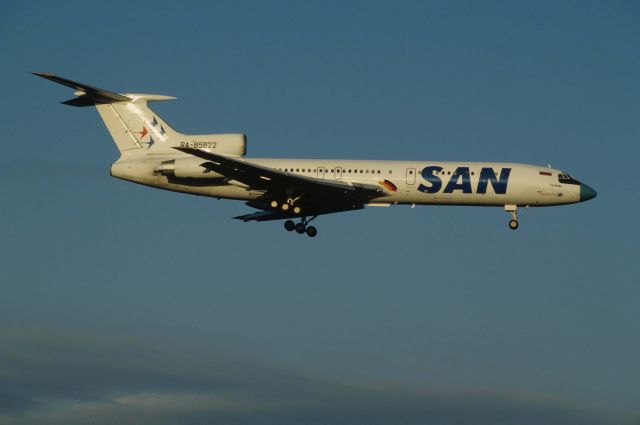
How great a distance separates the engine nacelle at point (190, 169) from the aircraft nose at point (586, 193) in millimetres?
16513

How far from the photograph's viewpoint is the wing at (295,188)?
43562 millimetres

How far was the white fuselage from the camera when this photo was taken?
150 ft

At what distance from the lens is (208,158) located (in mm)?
42875

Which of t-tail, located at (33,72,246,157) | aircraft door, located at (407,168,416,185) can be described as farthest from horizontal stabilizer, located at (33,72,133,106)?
aircraft door, located at (407,168,416,185)

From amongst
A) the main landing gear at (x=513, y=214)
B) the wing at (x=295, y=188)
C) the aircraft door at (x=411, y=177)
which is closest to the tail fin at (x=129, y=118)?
the wing at (x=295, y=188)

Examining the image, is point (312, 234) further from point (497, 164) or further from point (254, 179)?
point (497, 164)

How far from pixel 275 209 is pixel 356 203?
3.72 m

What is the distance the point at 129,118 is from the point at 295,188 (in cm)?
944

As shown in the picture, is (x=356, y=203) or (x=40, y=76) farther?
(x=356, y=203)

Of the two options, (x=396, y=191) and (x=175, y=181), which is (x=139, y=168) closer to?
(x=175, y=181)

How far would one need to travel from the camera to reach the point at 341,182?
45750mm

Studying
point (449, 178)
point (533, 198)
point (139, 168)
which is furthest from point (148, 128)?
point (533, 198)

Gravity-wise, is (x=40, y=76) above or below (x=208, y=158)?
above

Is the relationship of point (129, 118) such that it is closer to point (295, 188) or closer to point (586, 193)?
point (295, 188)
